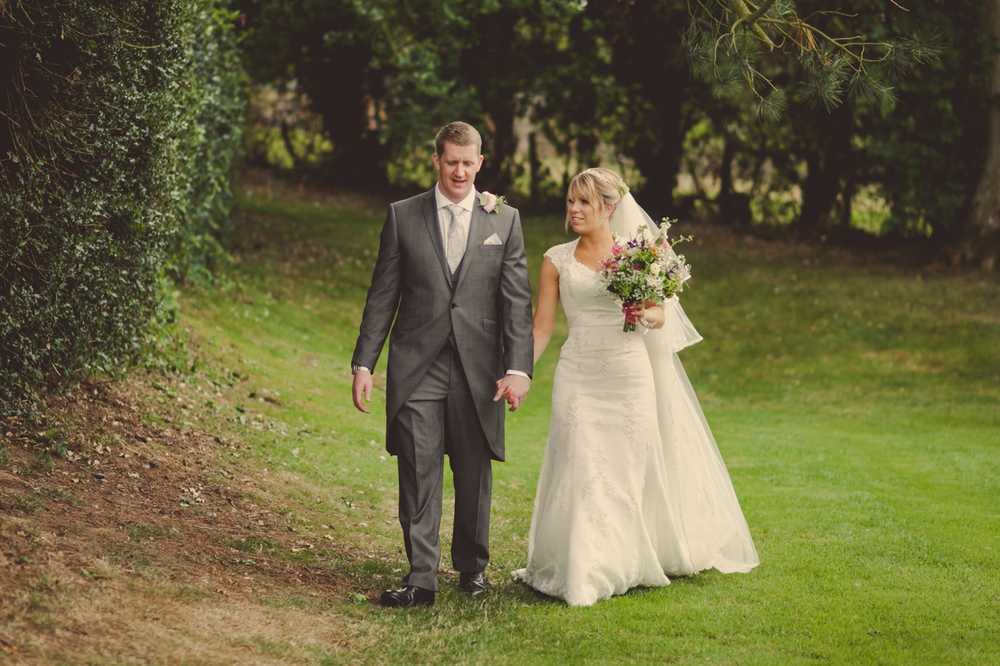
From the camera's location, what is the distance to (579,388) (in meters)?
5.30

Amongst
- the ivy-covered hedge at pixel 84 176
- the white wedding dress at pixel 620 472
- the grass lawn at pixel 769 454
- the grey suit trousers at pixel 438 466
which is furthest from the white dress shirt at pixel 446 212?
the ivy-covered hedge at pixel 84 176

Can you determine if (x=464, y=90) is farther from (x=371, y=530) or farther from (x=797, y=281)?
(x=371, y=530)

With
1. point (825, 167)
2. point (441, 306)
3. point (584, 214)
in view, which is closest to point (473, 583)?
point (441, 306)

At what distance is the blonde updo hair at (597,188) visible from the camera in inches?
205

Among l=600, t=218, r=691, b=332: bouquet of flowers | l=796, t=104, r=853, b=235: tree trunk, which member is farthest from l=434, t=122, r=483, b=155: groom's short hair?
l=796, t=104, r=853, b=235: tree trunk

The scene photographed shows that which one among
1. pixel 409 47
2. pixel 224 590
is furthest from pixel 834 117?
pixel 224 590

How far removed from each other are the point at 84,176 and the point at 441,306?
9.34ft

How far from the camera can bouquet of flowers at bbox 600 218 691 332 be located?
5.04 m

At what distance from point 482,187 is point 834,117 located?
8212 mm

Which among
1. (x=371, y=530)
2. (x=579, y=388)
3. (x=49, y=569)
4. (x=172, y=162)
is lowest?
(x=371, y=530)

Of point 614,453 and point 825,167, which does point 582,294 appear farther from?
point 825,167

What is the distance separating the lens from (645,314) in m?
5.23

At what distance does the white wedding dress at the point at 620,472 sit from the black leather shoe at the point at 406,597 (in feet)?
2.19

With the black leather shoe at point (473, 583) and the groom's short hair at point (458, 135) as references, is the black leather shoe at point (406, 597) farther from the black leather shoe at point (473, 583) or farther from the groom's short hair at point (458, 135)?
the groom's short hair at point (458, 135)
